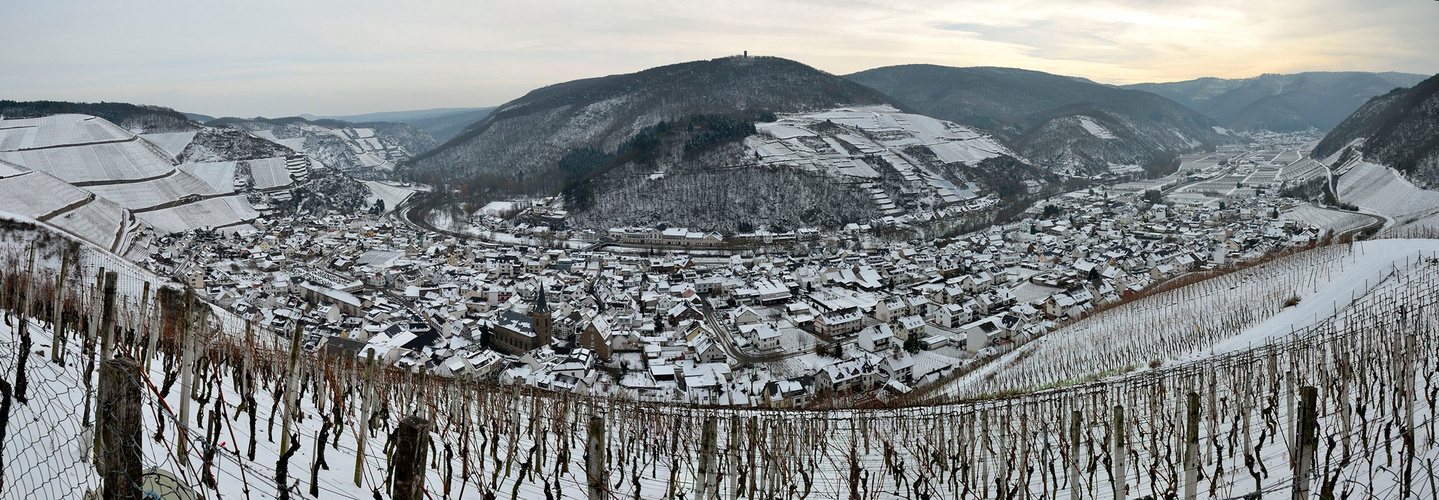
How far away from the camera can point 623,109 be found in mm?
75438

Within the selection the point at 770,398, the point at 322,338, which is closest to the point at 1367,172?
the point at 770,398

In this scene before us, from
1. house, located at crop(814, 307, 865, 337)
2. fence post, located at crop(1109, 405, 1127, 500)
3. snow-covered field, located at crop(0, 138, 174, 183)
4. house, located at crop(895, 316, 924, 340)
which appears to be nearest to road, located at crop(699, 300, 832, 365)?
house, located at crop(814, 307, 865, 337)

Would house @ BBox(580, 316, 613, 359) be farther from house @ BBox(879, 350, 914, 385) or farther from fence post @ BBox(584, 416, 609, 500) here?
fence post @ BBox(584, 416, 609, 500)

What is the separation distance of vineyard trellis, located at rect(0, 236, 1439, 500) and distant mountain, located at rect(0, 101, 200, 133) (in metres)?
60.1

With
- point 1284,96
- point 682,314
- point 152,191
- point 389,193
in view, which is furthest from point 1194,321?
point 1284,96

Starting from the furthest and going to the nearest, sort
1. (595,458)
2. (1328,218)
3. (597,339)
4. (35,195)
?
(1328,218) < (35,195) < (597,339) < (595,458)

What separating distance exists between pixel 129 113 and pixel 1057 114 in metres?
88.8

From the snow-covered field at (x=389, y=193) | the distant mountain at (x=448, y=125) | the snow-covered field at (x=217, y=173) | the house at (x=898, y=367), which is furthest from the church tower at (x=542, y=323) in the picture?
the distant mountain at (x=448, y=125)

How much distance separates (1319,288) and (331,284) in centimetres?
2441

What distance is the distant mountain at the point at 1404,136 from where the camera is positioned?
113 ft

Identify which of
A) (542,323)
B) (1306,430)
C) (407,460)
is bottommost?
(542,323)

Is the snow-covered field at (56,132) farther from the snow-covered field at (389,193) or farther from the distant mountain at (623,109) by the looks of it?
the distant mountain at (623,109)

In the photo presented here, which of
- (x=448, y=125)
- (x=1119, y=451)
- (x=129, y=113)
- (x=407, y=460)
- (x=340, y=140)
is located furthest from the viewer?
(x=448, y=125)

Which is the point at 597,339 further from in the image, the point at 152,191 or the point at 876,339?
the point at 152,191
